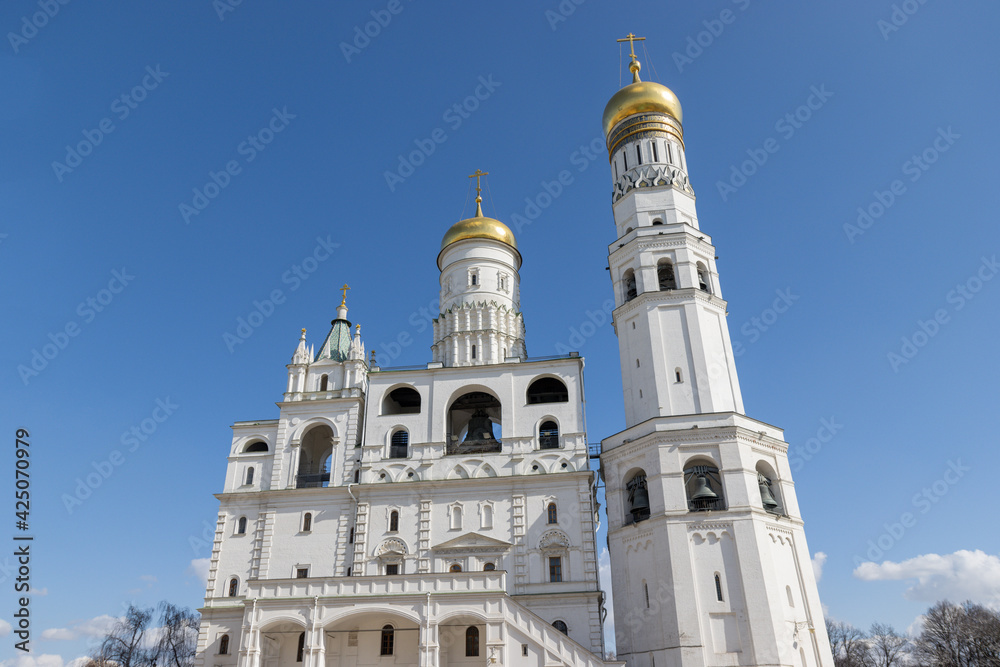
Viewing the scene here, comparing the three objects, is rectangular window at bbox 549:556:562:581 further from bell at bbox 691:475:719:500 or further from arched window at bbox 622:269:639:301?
arched window at bbox 622:269:639:301

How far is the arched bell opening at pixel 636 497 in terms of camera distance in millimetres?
28484

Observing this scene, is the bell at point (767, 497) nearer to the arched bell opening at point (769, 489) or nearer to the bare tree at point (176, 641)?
the arched bell opening at point (769, 489)

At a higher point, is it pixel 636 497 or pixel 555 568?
pixel 636 497

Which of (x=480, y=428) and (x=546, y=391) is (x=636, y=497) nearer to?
(x=546, y=391)

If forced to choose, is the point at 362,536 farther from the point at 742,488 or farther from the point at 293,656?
the point at 742,488

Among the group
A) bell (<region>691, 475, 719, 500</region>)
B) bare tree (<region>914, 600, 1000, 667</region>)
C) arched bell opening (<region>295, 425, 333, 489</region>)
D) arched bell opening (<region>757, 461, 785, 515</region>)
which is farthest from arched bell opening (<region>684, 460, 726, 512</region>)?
bare tree (<region>914, 600, 1000, 667</region>)

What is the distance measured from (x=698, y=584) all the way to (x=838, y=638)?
4596 cm

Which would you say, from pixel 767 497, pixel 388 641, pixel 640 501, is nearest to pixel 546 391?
pixel 640 501

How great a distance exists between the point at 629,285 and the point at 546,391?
691cm

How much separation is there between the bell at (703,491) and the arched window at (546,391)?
8.54 meters

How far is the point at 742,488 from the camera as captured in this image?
88.6ft

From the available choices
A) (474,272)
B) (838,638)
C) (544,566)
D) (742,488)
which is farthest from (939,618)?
(474,272)

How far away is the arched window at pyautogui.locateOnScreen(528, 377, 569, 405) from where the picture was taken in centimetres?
3478

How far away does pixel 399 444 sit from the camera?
33375 mm
